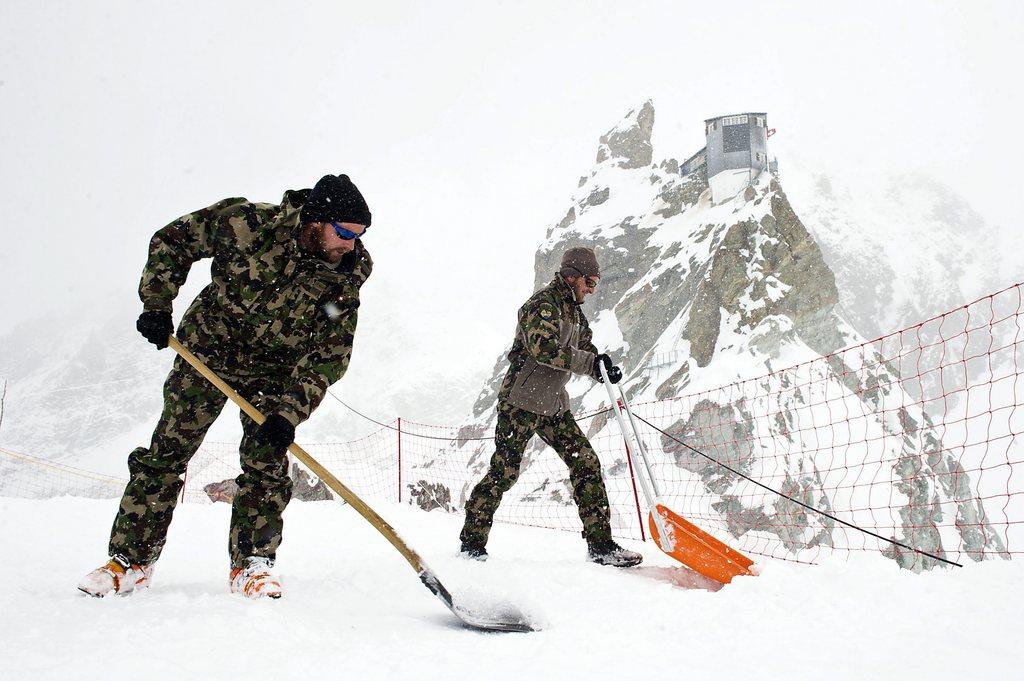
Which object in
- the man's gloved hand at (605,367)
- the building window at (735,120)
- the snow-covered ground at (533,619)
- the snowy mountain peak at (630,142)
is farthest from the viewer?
the snowy mountain peak at (630,142)

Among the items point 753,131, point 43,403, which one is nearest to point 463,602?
point 753,131

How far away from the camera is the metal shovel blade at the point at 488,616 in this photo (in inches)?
78.7

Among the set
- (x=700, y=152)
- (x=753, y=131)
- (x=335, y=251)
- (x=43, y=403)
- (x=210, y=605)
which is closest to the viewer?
(x=210, y=605)

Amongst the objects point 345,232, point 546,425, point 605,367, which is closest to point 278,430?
point 345,232

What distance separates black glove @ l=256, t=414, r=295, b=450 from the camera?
1997 mm

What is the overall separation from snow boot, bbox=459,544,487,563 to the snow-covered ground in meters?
0.36

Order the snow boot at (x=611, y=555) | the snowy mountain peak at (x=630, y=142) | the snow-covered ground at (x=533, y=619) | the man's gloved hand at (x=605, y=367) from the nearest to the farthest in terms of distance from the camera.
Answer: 1. the snow-covered ground at (x=533, y=619)
2. the snow boot at (x=611, y=555)
3. the man's gloved hand at (x=605, y=367)
4. the snowy mountain peak at (x=630, y=142)

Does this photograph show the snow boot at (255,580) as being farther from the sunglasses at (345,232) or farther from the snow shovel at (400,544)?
the sunglasses at (345,232)

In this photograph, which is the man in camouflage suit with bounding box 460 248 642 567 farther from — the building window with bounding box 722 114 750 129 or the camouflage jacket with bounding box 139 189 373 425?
the building window with bounding box 722 114 750 129

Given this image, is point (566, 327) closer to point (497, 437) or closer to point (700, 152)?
point (497, 437)

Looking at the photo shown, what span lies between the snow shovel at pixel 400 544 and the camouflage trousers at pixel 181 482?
9 centimetres

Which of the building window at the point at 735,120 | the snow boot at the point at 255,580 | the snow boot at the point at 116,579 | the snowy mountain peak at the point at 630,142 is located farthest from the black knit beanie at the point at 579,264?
the snowy mountain peak at the point at 630,142

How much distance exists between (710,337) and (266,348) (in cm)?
3473

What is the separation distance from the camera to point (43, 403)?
170250 millimetres
